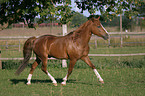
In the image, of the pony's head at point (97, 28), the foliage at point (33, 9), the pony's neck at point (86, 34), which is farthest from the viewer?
the foliage at point (33, 9)

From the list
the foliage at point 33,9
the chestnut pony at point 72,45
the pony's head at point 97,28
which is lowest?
the chestnut pony at point 72,45

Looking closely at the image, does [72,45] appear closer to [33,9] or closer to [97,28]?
[97,28]

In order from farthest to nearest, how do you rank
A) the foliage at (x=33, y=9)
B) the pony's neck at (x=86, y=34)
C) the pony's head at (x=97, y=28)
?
the foliage at (x=33, y=9) < the pony's neck at (x=86, y=34) < the pony's head at (x=97, y=28)

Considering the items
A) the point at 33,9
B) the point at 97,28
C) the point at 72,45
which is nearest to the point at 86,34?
the point at 97,28

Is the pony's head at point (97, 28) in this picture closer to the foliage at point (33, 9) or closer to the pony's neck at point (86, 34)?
the pony's neck at point (86, 34)

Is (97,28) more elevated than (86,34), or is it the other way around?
(97,28)

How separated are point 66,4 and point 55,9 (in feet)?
1.90

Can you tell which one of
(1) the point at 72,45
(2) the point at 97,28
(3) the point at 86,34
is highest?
(2) the point at 97,28

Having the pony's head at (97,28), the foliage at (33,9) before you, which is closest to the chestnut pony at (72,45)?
the pony's head at (97,28)

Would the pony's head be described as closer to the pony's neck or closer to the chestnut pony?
the chestnut pony

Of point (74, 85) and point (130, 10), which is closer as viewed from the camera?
point (74, 85)

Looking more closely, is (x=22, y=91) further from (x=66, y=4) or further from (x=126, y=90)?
(x=66, y=4)

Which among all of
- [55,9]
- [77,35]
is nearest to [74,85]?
[77,35]

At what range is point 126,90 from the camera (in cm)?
562
